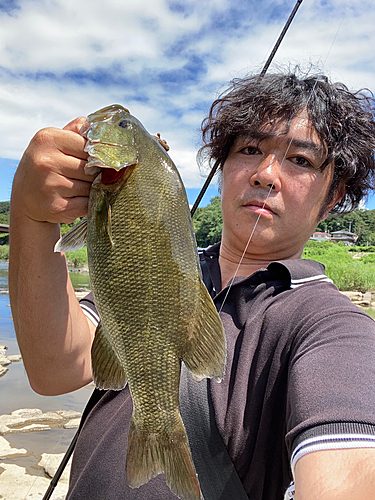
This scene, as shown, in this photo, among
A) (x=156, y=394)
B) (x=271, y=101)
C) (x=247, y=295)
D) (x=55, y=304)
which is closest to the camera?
(x=156, y=394)

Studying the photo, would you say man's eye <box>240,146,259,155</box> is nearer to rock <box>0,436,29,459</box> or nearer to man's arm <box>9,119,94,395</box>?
man's arm <box>9,119,94,395</box>

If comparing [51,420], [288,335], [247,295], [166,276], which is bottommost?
[51,420]

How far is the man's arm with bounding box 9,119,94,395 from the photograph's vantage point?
1479 millimetres

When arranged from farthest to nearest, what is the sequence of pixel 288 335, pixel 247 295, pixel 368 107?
pixel 368 107 → pixel 247 295 → pixel 288 335

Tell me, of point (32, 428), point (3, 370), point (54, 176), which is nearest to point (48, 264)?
point (54, 176)

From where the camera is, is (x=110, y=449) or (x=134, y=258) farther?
(x=110, y=449)

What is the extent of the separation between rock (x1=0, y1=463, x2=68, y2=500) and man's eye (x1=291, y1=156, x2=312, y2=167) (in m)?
4.27

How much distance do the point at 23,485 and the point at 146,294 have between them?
4.46 metres

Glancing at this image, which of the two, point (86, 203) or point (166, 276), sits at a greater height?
point (86, 203)

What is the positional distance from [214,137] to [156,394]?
203 centimetres

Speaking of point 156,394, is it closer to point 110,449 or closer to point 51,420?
point 110,449

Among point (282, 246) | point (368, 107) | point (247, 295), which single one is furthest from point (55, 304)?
point (368, 107)

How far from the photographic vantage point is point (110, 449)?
5.75 ft

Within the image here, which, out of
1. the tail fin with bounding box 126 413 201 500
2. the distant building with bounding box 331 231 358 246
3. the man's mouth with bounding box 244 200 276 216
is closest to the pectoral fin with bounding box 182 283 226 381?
the tail fin with bounding box 126 413 201 500
